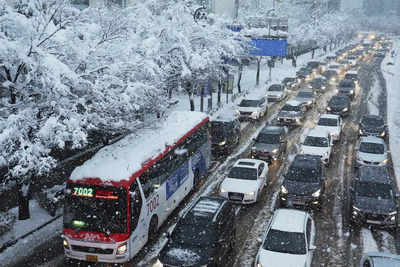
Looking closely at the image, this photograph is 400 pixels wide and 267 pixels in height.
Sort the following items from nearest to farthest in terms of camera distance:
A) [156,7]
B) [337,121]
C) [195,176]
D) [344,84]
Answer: [195,176] < [337,121] < [156,7] < [344,84]

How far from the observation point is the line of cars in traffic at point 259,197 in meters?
12.6

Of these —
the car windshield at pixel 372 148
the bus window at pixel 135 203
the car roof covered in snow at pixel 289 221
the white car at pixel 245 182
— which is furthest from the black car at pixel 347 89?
the bus window at pixel 135 203

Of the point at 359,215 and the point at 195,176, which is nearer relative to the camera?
the point at 359,215

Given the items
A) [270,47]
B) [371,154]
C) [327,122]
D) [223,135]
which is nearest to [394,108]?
[327,122]

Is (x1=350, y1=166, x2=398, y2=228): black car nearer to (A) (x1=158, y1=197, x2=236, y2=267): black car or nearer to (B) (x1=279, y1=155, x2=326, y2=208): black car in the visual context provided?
(B) (x1=279, y1=155, x2=326, y2=208): black car

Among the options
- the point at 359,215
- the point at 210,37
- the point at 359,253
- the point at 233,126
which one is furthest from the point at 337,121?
the point at 359,253

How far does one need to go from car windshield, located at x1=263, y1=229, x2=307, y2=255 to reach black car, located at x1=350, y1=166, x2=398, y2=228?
411 centimetres

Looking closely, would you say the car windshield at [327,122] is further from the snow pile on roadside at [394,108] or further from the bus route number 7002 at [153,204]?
the bus route number 7002 at [153,204]

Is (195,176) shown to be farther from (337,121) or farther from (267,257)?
(337,121)

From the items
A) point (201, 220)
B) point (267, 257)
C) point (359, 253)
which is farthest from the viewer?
point (359, 253)

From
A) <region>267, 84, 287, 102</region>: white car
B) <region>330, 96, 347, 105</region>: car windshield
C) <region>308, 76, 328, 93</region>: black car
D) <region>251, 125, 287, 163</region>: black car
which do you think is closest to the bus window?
<region>251, 125, 287, 163</region>: black car

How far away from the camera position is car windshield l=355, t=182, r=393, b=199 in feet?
55.2

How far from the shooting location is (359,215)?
16.1 m

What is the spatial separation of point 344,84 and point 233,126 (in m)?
22.6
